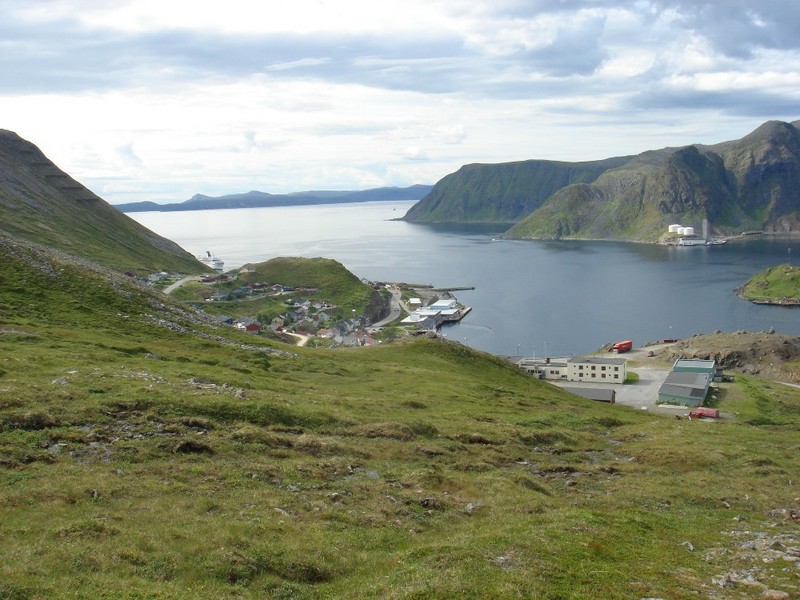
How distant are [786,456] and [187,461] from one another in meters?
34.9

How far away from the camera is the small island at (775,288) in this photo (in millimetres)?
176625

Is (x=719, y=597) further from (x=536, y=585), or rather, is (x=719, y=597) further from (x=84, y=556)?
(x=84, y=556)

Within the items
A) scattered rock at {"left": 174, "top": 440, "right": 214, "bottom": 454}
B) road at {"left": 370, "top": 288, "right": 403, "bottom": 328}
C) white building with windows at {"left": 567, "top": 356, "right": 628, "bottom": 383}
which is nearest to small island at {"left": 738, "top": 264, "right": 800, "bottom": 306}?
road at {"left": 370, "top": 288, "right": 403, "bottom": 328}

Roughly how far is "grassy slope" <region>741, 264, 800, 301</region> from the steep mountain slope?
15537 cm

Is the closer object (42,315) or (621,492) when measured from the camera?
(621,492)

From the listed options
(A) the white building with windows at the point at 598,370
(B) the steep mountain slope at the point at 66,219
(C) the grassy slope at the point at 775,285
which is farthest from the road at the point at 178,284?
(C) the grassy slope at the point at 775,285

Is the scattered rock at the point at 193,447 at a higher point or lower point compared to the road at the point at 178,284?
higher

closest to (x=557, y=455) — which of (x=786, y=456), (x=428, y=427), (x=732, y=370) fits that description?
(x=428, y=427)

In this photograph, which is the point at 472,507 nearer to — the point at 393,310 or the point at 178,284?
the point at 178,284

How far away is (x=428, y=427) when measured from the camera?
34719 millimetres

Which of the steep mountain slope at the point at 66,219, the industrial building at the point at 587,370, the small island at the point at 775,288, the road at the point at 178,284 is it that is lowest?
the industrial building at the point at 587,370

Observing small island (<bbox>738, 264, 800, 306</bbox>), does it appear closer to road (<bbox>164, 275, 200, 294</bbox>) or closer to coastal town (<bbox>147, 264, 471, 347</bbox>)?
coastal town (<bbox>147, 264, 471, 347</bbox>)

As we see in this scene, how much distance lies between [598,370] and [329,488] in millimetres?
74048

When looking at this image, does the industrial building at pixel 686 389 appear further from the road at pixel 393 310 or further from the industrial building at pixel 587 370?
the road at pixel 393 310
